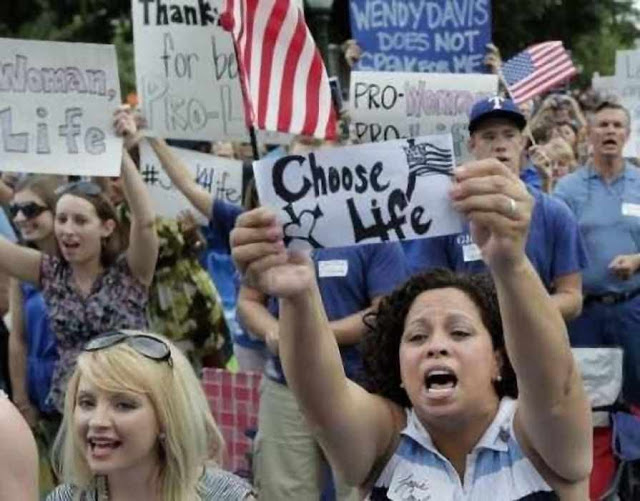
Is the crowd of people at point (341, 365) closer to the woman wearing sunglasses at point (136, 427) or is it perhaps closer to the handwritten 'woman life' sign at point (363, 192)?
the woman wearing sunglasses at point (136, 427)

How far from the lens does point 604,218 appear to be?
749 centimetres

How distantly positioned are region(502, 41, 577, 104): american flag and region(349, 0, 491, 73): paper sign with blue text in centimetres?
286

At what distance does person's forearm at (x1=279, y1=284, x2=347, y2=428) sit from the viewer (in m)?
3.37

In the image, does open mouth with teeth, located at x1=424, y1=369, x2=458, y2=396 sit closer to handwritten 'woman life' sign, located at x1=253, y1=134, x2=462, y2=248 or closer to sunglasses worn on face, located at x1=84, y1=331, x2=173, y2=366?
handwritten 'woman life' sign, located at x1=253, y1=134, x2=462, y2=248

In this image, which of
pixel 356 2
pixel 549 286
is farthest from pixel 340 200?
pixel 356 2

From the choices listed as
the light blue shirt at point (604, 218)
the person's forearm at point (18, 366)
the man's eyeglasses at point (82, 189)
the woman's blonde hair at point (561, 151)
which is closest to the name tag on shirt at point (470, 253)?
the light blue shirt at point (604, 218)

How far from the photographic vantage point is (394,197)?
3617 mm

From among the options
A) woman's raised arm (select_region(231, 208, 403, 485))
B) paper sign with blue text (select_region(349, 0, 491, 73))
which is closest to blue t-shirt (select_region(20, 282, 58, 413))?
paper sign with blue text (select_region(349, 0, 491, 73))

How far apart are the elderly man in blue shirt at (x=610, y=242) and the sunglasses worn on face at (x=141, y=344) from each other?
3380 millimetres

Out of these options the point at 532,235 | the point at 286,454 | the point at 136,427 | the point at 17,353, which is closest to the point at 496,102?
the point at 532,235

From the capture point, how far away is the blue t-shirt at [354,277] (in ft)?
20.7

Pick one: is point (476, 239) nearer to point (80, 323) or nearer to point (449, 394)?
point (449, 394)

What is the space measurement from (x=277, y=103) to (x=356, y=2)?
4390mm

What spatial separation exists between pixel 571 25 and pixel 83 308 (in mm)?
25212
